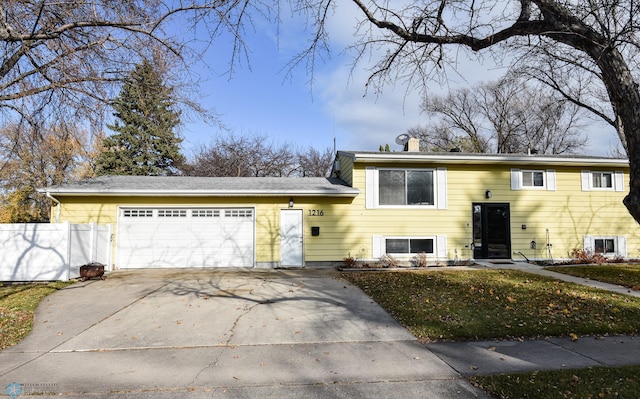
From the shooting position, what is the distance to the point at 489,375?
145 inches

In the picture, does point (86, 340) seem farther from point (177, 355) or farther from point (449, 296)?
point (449, 296)

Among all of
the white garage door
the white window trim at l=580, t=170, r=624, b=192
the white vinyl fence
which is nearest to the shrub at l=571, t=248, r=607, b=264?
the white window trim at l=580, t=170, r=624, b=192

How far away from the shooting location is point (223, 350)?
4551mm

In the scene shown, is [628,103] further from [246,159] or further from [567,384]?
[246,159]

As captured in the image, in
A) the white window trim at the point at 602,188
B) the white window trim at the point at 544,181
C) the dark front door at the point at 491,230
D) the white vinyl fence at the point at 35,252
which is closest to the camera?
the white vinyl fence at the point at 35,252

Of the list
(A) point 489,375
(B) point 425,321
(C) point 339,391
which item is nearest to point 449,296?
(B) point 425,321

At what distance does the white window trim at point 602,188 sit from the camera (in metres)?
12.8

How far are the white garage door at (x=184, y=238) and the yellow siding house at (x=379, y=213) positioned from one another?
34 mm

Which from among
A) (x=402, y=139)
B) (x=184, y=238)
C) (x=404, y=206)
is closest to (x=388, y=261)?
(x=404, y=206)

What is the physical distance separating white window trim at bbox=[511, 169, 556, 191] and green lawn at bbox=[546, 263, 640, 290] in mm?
3020

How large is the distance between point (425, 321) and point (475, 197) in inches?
323

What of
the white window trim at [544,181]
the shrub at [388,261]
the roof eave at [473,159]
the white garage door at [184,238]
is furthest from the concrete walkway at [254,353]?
the white window trim at [544,181]

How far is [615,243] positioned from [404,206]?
8111 mm

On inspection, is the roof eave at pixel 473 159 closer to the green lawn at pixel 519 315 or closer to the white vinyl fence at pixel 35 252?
the green lawn at pixel 519 315
